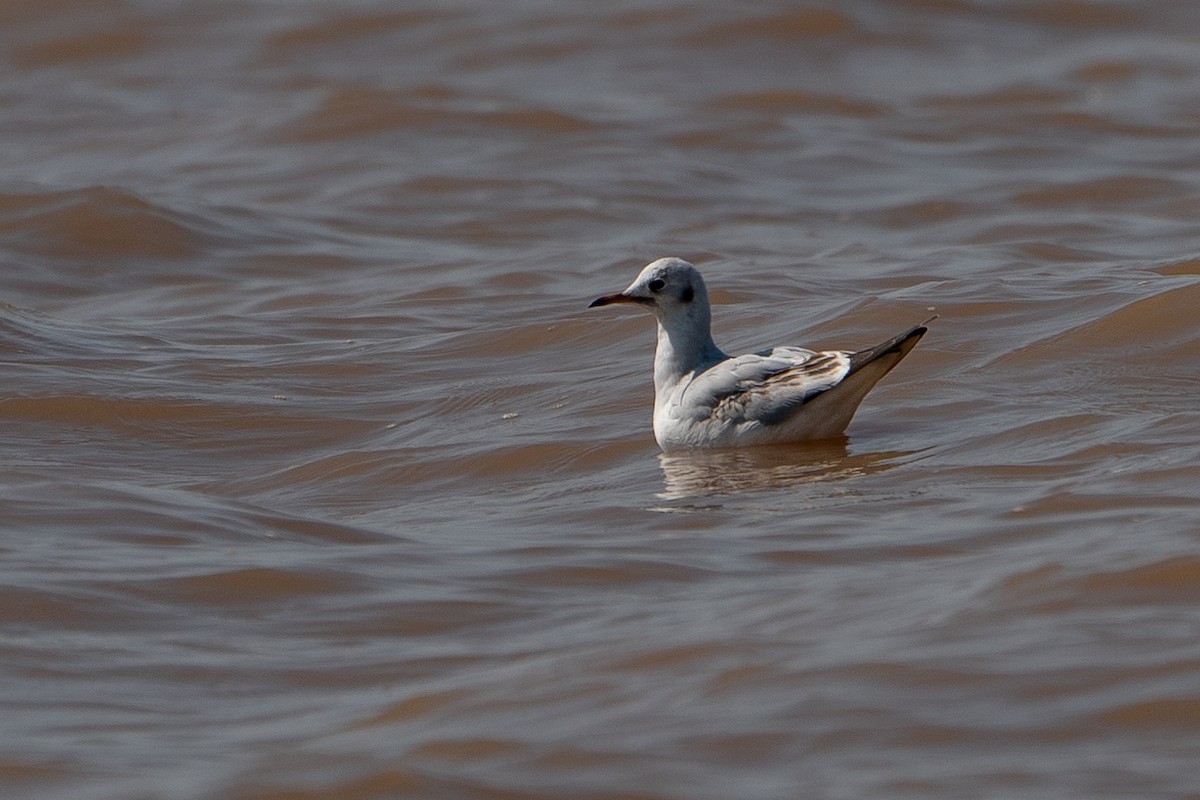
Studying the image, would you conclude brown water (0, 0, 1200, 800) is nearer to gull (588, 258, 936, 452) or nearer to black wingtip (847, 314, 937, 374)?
gull (588, 258, 936, 452)

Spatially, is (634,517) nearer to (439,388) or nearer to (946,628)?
(946,628)

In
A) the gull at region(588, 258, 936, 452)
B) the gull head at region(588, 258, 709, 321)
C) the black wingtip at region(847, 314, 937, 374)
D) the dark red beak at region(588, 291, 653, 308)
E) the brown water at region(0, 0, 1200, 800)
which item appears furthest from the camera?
the gull head at region(588, 258, 709, 321)

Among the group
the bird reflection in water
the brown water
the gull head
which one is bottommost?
the bird reflection in water

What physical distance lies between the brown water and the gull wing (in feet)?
0.73

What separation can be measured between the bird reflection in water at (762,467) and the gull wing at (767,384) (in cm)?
17

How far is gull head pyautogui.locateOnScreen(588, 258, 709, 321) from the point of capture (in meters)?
9.04

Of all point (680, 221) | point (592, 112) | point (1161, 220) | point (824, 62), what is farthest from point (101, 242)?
point (824, 62)

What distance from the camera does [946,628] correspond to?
19.1 feet

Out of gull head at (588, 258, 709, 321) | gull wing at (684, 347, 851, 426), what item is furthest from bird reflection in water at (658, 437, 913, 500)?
gull head at (588, 258, 709, 321)

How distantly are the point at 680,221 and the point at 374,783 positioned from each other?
1045cm

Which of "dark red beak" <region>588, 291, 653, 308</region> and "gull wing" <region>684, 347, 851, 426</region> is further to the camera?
"dark red beak" <region>588, 291, 653, 308</region>

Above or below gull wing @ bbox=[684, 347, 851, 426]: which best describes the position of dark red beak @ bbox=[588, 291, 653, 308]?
above

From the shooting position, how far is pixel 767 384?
8.47 m

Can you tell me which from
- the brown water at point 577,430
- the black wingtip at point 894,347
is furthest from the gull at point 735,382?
the brown water at point 577,430
